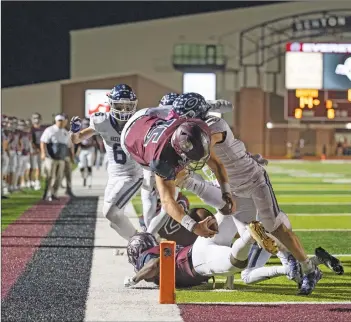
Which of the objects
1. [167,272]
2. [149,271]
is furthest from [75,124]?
[167,272]

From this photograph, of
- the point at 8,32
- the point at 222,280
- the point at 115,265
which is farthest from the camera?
the point at 8,32

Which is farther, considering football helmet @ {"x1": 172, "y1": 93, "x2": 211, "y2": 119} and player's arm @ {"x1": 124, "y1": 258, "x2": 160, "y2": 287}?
player's arm @ {"x1": 124, "y1": 258, "x2": 160, "y2": 287}

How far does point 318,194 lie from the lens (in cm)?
1438

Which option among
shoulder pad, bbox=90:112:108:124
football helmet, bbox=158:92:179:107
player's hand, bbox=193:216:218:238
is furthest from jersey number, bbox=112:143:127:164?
player's hand, bbox=193:216:218:238

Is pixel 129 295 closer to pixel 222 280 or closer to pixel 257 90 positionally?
pixel 222 280

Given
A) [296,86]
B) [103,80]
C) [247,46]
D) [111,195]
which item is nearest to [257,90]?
[247,46]

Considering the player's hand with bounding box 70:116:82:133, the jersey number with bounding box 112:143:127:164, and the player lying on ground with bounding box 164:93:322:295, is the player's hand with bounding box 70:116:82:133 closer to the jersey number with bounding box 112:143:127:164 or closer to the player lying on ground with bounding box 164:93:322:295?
the jersey number with bounding box 112:143:127:164

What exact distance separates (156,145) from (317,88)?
1837cm

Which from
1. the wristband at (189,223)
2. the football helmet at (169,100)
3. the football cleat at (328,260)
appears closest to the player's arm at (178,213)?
the wristband at (189,223)

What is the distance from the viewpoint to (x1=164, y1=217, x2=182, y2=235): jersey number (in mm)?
6832

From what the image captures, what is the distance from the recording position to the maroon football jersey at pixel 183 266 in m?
5.15

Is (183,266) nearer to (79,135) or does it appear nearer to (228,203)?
(228,203)

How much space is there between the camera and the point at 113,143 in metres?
6.69

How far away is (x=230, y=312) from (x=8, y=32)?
1197 cm
